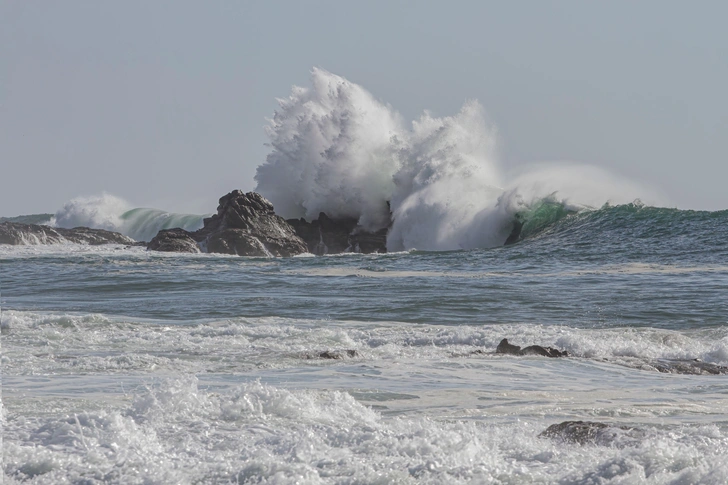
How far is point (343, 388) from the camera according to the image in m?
6.20

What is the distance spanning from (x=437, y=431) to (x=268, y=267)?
16.3m

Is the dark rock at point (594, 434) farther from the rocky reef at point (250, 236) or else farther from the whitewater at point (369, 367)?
the rocky reef at point (250, 236)

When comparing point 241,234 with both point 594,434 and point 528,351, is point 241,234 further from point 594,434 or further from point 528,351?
point 594,434

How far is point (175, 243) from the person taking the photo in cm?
2784

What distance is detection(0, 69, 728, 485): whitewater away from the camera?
4.07 m

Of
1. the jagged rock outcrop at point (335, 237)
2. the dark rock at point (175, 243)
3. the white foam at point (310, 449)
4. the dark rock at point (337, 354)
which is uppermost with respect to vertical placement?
the jagged rock outcrop at point (335, 237)

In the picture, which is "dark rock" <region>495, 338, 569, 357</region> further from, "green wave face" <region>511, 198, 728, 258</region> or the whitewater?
"green wave face" <region>511, 198, 728, 258</region>

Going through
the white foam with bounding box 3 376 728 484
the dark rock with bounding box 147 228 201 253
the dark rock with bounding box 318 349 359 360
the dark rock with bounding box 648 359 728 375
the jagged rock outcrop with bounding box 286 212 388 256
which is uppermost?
the jagged rock outcrop with bounding box 286 212 388 256

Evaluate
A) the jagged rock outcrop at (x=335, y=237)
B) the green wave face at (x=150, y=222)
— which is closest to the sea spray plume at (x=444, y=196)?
the jagged rock outcrop at (x=335, y=237)

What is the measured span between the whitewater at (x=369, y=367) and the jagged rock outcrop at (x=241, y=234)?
176 inches

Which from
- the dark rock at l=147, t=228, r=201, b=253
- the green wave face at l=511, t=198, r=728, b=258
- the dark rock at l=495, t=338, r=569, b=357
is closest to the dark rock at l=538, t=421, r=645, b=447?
the dark rock at l=495, t=338, r=569, b=357

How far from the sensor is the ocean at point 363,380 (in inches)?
159

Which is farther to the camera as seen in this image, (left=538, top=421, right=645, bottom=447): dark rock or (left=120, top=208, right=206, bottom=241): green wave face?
(left=120, top=208, right=206, bottom=241): green wave face

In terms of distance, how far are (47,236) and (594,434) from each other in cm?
3051
